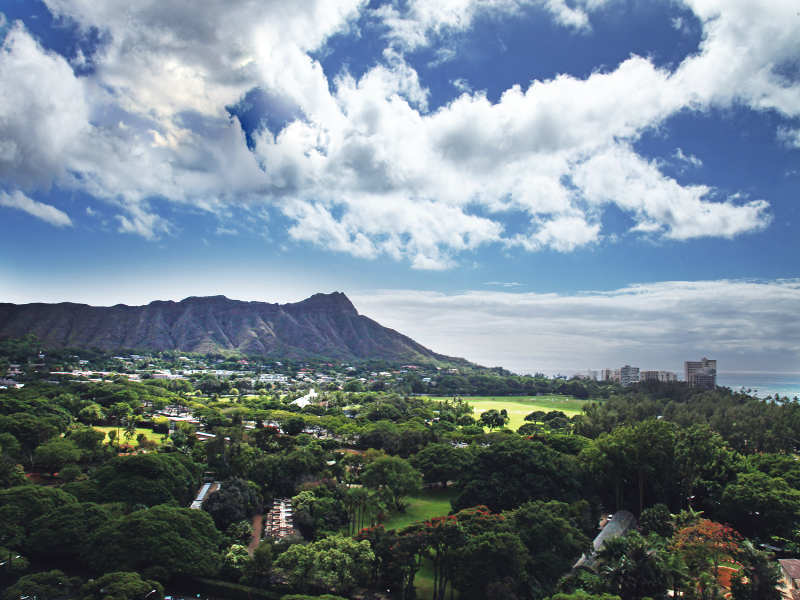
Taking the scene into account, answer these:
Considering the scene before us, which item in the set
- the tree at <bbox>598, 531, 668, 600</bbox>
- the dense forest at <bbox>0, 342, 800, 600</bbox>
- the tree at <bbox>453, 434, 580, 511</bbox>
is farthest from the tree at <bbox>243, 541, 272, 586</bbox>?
the tree at <bbox>598, 531, 668, 600</bbox>

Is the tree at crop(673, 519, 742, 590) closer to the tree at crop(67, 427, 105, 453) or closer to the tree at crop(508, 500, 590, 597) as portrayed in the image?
the tree at crop(508, 500, 590, 597)

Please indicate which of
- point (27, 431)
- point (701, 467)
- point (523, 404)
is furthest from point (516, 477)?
point (523, 404)

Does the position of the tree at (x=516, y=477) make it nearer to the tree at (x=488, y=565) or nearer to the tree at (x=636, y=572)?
the tree at (x=488, y=565)

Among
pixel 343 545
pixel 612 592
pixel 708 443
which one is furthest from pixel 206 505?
pixel 708 443

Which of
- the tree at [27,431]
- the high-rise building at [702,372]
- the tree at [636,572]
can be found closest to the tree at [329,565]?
the tree at [636,572]

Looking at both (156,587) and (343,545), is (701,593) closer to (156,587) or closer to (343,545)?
(343,545)

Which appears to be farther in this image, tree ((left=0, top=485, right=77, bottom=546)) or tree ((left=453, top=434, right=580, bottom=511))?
tree ((left=453, top=434, right=580, bottom=511))

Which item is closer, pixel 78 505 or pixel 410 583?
pixel 410 583

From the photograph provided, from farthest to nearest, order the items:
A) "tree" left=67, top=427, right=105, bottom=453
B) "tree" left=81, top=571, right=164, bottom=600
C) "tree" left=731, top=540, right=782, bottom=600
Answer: "tree" left=67, top=427, right=105, bottom=453, "tree" left=81, top=571, right=164, bottom=600, "tree" left=731, top=540, right=782, bottom=600
